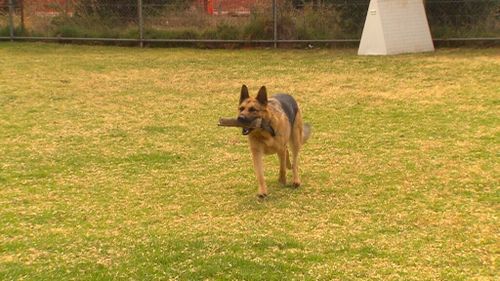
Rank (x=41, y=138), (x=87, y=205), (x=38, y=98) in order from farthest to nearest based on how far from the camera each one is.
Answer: (x=38, y=98)
(x=41, y=138)
(x=87, y=205)

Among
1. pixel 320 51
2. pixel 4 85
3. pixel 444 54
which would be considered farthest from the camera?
pixel 320 51

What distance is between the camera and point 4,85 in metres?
9.49

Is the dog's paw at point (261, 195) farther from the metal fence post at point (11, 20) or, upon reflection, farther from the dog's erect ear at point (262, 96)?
the metal fence post at point (11, 20)

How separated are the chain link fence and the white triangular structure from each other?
1020mm

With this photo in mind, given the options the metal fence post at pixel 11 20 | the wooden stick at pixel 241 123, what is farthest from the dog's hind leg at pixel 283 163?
the metal fence post at pixel 11 20

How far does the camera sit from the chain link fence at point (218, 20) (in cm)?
1363

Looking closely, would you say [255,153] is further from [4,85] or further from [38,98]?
[4,85]

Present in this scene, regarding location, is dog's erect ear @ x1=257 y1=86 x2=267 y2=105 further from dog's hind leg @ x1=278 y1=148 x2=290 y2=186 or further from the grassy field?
the grassy field

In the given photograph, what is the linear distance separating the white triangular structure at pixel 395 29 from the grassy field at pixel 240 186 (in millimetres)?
3078

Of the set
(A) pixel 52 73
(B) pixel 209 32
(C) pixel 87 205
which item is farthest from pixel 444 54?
(C) pixel 87 205

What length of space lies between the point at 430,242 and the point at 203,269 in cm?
136

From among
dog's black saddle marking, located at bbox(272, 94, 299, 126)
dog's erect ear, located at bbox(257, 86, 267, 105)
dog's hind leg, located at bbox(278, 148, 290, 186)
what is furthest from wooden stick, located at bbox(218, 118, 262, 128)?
dog's black saddle marking, located at bbox(272, 94, 299, 126)

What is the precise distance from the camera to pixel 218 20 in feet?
49.4

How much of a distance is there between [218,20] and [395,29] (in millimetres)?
4775
